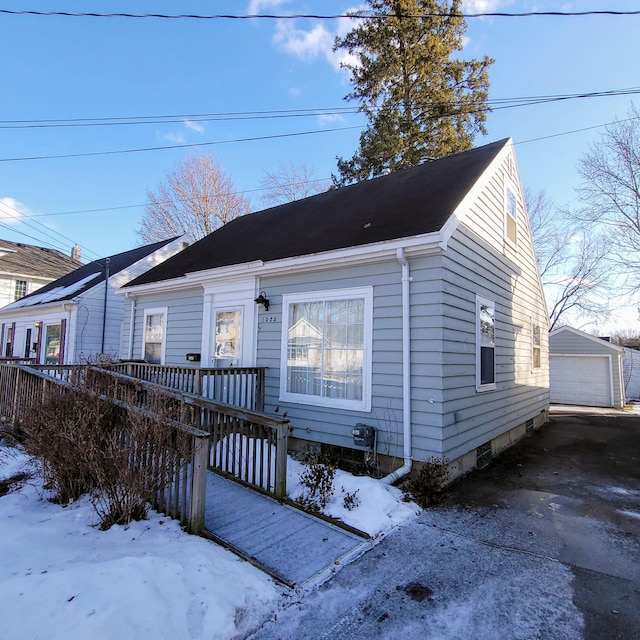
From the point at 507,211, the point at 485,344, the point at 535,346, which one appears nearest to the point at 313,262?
the point at 485,344

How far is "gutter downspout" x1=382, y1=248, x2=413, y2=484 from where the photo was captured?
199 inches

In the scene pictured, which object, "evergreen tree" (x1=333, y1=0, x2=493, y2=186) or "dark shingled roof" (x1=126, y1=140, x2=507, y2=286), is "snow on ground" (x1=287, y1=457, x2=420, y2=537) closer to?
"dark shingled roof" (x1=126, y1=140, x2=507, y2=286)

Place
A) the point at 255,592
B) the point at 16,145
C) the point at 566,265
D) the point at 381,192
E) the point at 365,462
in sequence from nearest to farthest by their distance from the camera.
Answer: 1. the point at 255,592
2. the point at 365,462
3. the point at 381,192
4. the point at 16,145
5. the point at 566,265

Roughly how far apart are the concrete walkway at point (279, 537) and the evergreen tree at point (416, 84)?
16032 mm

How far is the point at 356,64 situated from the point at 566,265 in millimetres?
17346

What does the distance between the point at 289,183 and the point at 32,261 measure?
1578 centimetres

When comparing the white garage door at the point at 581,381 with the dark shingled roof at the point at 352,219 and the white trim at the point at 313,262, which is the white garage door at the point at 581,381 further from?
the white trim at the point at 313,262

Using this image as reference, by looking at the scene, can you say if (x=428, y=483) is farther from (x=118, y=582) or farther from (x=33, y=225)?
(x=33, y=225)

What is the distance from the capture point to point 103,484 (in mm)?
3445

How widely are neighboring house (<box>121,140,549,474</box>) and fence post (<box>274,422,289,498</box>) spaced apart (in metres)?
1.46

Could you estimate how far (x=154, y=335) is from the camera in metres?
9.48

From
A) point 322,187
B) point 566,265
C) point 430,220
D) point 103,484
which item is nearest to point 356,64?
point 322,187

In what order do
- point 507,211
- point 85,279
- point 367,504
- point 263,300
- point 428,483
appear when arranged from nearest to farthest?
point 367,504 → point 428,483 → point 263,300 → point 507,211 → point 85,279

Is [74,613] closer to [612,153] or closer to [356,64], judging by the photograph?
[612,153]
